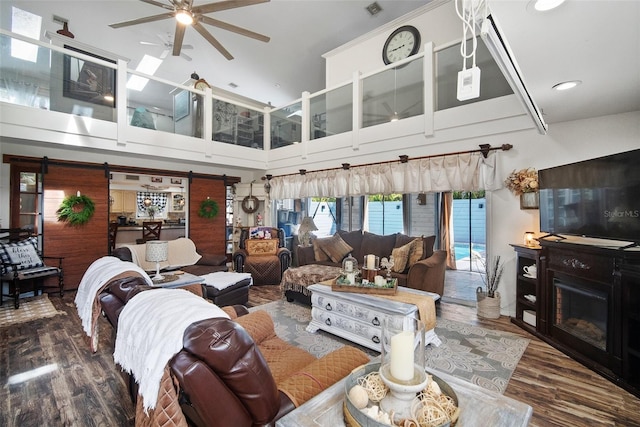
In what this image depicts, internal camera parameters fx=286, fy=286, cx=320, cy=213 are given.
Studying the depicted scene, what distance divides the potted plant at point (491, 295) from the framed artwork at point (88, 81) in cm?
607

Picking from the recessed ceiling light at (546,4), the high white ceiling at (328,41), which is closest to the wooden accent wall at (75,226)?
the high white ceiling at (328,41)

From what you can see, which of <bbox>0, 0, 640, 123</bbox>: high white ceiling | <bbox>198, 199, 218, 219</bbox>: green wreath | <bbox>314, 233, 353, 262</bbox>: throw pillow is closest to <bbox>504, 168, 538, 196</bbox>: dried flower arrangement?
<bbox>0, 0, 640, 123</bbox>: high white ceiling

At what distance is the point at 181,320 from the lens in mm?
1013

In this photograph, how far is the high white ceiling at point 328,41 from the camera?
141 centimetres

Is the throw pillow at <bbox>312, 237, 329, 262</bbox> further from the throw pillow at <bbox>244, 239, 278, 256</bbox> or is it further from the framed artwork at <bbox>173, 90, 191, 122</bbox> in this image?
the framed artwork at <bbox>173, 90, 191, 122</bbox>

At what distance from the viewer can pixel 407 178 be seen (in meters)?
4.41

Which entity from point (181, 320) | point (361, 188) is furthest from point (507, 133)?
point (181, 320)

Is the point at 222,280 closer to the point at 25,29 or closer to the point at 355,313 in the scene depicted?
the point at 355,313

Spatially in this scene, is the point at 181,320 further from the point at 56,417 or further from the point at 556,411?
the point at 556,411

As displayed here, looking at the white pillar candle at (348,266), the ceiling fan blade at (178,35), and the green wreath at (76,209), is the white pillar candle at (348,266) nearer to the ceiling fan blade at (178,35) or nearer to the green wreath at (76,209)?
the ceiling fan blade at (178,35)

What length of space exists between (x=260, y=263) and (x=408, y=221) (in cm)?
316

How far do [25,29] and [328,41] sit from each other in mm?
5436

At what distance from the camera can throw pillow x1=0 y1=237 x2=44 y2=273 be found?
12.9 feet

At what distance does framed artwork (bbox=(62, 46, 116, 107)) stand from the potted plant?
239 inches
